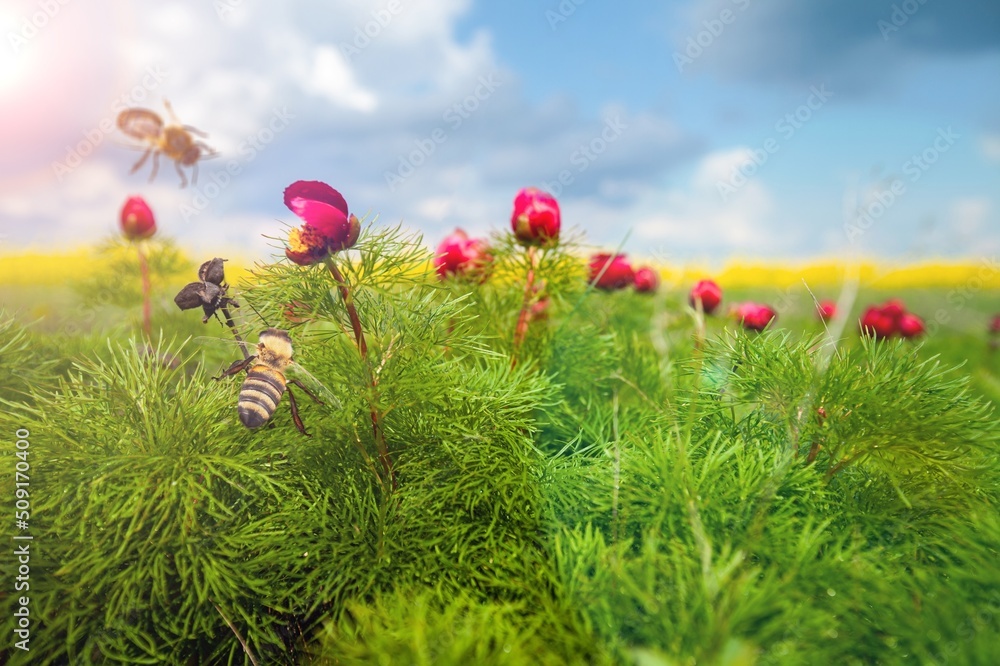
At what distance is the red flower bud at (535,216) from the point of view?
1071 millimetres

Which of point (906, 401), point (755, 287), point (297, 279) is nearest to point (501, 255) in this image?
point (297, 279)

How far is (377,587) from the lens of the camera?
2.08 ft

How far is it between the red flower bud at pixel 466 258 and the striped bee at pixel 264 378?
55 centimetres

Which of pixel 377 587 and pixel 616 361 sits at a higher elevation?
pixel 616 361

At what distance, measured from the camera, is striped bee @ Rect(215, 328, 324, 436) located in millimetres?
601

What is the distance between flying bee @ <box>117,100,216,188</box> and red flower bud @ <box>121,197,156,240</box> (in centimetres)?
11

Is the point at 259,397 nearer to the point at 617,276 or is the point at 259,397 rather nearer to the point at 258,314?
the point at 258,314

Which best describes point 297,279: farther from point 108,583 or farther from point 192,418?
point 108,583

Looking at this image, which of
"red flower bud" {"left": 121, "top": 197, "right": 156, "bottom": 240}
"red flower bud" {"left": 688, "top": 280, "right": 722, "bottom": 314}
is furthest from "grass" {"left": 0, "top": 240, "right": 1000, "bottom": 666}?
"red flower bud" {"left": 121, "top": 197, "right": 156, "bottom": 240}

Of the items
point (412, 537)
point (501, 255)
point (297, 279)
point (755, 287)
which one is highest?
point (755, 287)

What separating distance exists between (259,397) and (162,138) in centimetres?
93

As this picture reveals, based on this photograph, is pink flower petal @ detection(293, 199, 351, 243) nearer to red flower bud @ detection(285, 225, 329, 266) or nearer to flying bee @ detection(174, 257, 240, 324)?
red flower bud @ detection(285, 225, 329, 266)

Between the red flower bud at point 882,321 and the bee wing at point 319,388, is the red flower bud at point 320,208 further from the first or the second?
the red flower bud at point 882,321

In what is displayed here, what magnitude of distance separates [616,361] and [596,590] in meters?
0.66
